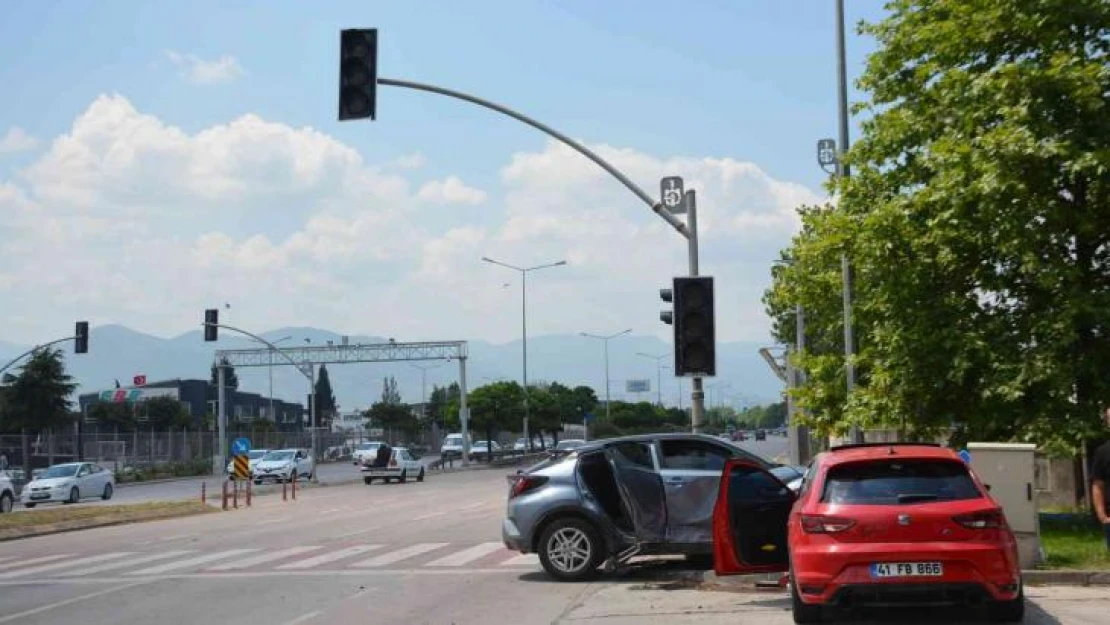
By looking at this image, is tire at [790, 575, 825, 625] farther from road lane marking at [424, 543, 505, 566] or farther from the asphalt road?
road lane marking at [424, 543, 505, 566]

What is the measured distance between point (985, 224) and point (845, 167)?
454 cm

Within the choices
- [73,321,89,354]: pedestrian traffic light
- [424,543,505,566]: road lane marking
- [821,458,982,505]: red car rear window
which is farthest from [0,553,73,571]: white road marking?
[73,321,89,354]: pedestrian traffic light

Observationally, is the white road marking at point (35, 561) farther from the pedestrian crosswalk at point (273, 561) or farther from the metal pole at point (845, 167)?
the metal pole at point (845, 167)

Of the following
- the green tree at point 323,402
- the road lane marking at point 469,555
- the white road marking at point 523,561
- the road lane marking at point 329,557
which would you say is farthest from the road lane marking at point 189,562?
the green tree at point 323,402

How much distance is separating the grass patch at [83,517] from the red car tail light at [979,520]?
2187 centimetres

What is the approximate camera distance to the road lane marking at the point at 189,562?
17109 millimetres

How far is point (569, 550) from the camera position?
14.2 meters

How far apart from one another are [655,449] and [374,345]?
246 ft

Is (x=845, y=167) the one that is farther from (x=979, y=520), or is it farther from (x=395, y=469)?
(x=395, y=469)

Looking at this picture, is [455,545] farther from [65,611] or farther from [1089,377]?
[1089,377]

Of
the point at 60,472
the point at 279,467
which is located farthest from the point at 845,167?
the point at 279,467

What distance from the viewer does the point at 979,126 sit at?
17.0 metres

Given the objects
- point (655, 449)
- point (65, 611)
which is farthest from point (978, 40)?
point (65, 611)

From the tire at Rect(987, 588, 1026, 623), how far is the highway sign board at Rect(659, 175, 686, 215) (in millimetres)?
10178
